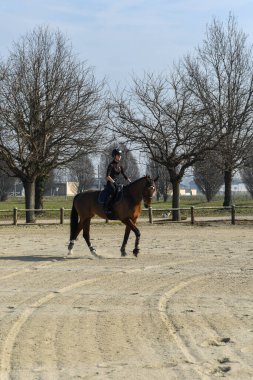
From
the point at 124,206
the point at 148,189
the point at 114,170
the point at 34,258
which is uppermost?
the point at 114,170

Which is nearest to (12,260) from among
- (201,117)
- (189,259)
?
(189,259)

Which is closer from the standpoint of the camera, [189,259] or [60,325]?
[60,325]

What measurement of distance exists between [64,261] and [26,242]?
20.3 feet

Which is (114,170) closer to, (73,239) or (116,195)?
(116,195)

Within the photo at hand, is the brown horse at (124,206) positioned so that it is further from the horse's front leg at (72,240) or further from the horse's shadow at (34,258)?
the horse's shadow at (34,258)

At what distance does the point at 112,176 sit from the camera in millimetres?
15758

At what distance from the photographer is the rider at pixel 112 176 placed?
15445 mm

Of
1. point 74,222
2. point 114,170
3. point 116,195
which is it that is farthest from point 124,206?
point 74,222

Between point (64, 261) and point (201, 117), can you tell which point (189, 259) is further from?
point (201, 117)

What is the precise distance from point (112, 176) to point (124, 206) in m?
0.85

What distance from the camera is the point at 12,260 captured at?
15.3 meters

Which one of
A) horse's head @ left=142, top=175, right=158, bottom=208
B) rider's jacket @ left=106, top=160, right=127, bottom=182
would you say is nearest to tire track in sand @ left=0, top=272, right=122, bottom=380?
horse's head @ left=142, top=175, right=158, bottom=208

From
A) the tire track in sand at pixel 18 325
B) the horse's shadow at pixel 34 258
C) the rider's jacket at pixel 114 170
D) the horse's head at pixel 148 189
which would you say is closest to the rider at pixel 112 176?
the rider's jacket at pixel 114 170

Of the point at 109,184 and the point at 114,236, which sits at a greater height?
the point at 109,184
